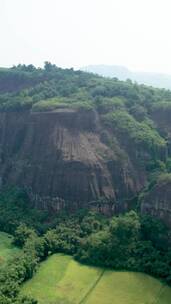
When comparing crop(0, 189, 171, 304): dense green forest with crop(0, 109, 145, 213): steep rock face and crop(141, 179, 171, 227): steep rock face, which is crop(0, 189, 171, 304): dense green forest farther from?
crop(0, 109, 145, 213): steep rock face

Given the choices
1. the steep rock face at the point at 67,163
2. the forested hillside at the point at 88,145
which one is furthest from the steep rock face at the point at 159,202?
the steep rock face at the point at 67,163

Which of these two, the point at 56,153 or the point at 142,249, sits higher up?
the point at 56,153

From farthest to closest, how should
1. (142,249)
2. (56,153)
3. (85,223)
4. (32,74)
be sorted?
(32,74), (56,153), (85,223), (142,249)

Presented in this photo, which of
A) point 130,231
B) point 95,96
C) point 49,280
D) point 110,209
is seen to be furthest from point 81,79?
point 49,280

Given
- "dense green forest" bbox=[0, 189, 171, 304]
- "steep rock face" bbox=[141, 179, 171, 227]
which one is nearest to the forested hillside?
"steep rock face" bbox=[141, 179, 171, 227]

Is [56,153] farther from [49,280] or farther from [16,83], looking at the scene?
[16,83]

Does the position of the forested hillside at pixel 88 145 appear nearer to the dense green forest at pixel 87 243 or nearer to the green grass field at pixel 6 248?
the dense green forest at pixel 87 243
